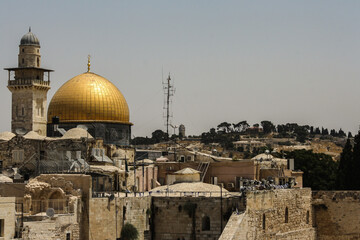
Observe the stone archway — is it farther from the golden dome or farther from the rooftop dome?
the rooftop dome

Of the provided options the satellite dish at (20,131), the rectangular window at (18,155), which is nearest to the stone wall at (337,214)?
the rectangular window at (18,155)

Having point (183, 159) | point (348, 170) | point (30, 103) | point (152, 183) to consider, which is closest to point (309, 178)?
point (348, 170)

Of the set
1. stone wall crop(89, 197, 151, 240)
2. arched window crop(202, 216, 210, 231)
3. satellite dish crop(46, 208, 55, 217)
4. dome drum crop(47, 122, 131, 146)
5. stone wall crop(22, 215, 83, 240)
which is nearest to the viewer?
stone wall crop(22, 215, 83, 240)

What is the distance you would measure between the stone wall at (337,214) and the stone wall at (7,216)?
691 inches

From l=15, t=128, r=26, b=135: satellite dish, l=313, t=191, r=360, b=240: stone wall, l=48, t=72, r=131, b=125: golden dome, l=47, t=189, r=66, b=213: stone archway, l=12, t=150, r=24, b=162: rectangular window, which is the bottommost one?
l=313, t=191, r=360, b=240: stone wall

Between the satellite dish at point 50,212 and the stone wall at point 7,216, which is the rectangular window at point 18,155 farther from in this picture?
the stone wall at point 7,216

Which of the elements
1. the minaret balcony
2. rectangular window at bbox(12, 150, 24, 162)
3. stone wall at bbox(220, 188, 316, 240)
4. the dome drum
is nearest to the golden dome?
the dome drum

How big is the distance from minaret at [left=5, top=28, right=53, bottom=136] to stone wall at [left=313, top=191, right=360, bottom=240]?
1476 centimetres

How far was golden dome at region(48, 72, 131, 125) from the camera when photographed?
1702 inches

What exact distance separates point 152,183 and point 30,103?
7937 millimetres

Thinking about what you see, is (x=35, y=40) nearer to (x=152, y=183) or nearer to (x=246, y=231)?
(x=152, y=183)

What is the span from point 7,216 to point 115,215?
4800 mm

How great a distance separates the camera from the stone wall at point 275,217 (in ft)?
103

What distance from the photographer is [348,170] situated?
46.4 meters
